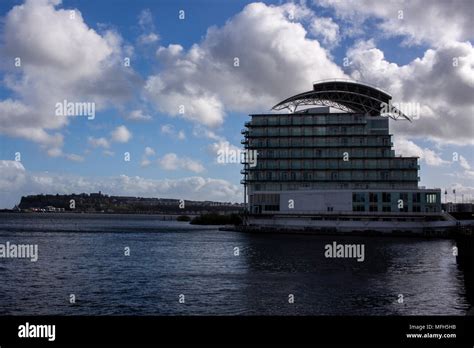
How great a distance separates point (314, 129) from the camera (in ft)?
493

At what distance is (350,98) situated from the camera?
511 ft

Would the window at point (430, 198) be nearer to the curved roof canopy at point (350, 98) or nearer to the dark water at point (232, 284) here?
the curved roof canopy at point (350, 98)

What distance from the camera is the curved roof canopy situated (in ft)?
504

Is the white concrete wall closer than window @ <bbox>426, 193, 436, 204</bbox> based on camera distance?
No

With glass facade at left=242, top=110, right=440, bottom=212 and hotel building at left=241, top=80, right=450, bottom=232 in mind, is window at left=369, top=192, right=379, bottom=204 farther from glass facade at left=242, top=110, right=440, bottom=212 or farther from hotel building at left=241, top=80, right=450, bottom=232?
glass facade at left=242, top=110, right=440, bottom=212

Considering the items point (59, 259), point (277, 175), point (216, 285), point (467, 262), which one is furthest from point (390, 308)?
point (277, 175)

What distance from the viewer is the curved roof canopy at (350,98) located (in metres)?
154

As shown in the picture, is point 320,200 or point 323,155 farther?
point 323,155

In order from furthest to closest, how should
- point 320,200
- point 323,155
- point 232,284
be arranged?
point 323,155 < point 320,200 < point 232,284
